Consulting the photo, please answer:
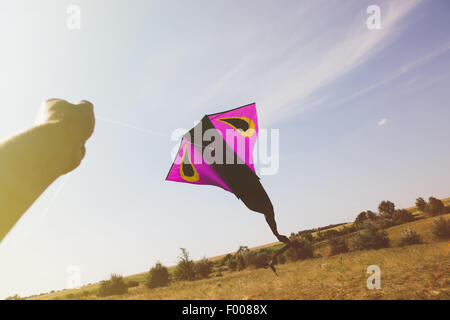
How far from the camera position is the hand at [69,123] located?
3.28 ft

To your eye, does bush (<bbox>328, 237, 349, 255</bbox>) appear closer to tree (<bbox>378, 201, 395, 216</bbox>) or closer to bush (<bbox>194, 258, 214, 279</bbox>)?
bush (<bbox>194, 258, 214, 279</bbox>)

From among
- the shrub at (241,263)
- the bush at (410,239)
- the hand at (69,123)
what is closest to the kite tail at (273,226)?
the hand at (69,123)

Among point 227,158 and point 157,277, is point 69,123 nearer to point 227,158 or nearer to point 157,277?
point 227,158

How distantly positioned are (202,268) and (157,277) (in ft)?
10.9

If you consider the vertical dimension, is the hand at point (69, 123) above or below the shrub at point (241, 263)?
above

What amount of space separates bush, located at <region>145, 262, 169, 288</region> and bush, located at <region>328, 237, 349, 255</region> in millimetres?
12634

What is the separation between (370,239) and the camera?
49.3ft

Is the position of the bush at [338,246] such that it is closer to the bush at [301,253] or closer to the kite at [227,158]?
the bush at [301,253]

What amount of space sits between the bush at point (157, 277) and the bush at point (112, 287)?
1.72 m

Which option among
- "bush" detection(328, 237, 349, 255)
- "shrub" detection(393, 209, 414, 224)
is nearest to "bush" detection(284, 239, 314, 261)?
"bush" detection(328, 237, 349, 255)
